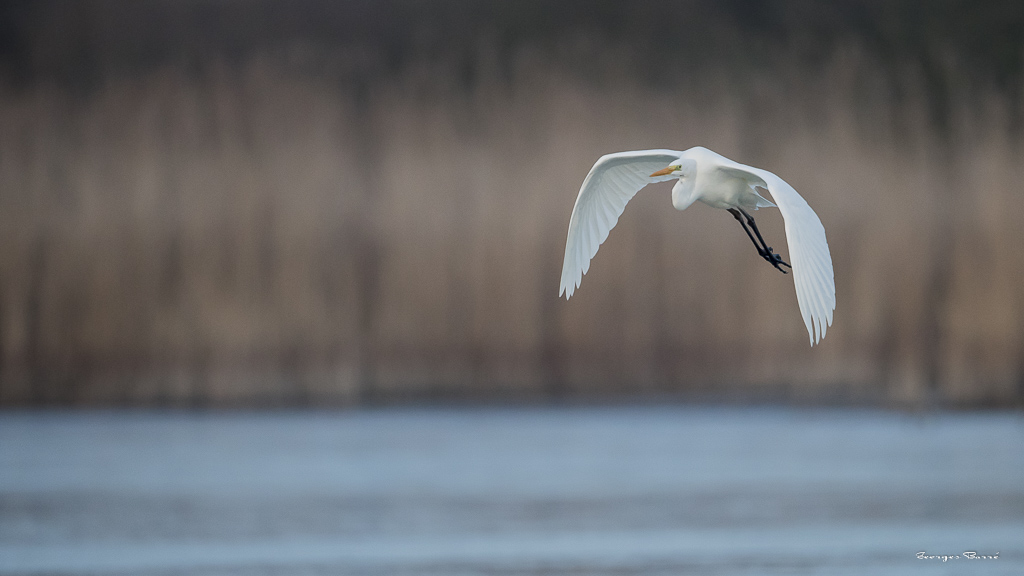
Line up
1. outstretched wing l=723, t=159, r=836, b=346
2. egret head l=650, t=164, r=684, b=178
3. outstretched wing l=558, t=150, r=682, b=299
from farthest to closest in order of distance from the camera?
outstretched wing l=558, t=150, r=682, b=299
egret head l=650, t=164, r=684, b=178
outstretched wing l=723, t=159, r=836, b=346

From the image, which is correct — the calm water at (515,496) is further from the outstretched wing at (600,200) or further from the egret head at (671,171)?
the egret head at (671,171)

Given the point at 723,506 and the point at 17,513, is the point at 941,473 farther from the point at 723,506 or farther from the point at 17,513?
the point at 17,513

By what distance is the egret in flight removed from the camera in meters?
3.53

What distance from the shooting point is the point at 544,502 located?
10750 millimetres

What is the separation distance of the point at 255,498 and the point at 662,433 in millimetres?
6665

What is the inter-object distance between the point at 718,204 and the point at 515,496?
7.48 metres

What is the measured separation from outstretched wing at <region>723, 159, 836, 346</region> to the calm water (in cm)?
433

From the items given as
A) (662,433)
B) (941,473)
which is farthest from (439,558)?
(662,433)

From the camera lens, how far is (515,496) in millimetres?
10977
